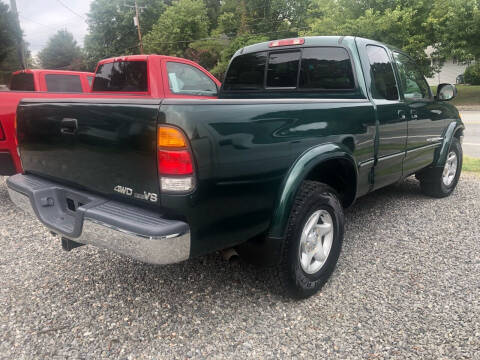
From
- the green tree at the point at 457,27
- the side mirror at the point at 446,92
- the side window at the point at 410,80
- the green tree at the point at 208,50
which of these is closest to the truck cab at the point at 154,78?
the side window at the point at 410,80

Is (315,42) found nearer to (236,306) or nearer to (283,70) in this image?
(283,70)

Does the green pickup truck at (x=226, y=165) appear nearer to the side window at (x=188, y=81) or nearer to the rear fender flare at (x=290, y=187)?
the rear fender flare at (x=290, y=187)

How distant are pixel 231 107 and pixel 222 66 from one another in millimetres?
31161

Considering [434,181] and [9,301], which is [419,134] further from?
[9,301]

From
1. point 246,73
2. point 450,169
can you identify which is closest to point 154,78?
point 246,73

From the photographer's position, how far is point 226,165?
1961 millimetres

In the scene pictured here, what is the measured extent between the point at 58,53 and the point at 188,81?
64.4 metres

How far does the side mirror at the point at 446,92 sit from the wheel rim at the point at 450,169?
86 cm

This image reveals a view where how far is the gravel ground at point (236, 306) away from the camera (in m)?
2.15

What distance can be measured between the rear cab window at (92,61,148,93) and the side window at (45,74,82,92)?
1.49m

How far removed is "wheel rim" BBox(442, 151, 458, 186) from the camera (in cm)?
491

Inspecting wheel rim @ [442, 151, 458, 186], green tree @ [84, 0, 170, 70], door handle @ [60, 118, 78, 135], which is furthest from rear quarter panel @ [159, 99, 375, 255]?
green tree @ [84, 0, 170, 70]

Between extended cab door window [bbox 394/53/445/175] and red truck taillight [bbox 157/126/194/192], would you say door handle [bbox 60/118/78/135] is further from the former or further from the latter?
extended cab door window [bbox 394/53/445/175]

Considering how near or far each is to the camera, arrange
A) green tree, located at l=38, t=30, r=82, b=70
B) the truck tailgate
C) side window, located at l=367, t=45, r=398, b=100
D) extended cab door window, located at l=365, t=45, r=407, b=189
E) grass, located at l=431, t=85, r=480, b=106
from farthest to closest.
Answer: green tree, located at l=38, t=30, r=82, b=70
grass, located at l=431, t=85, r=480, b=106
side window, located at l=367, t=45, r=398, b=100
extended cab door window, located at l=365, t=45, r=407, b=189
the truck tailgate
